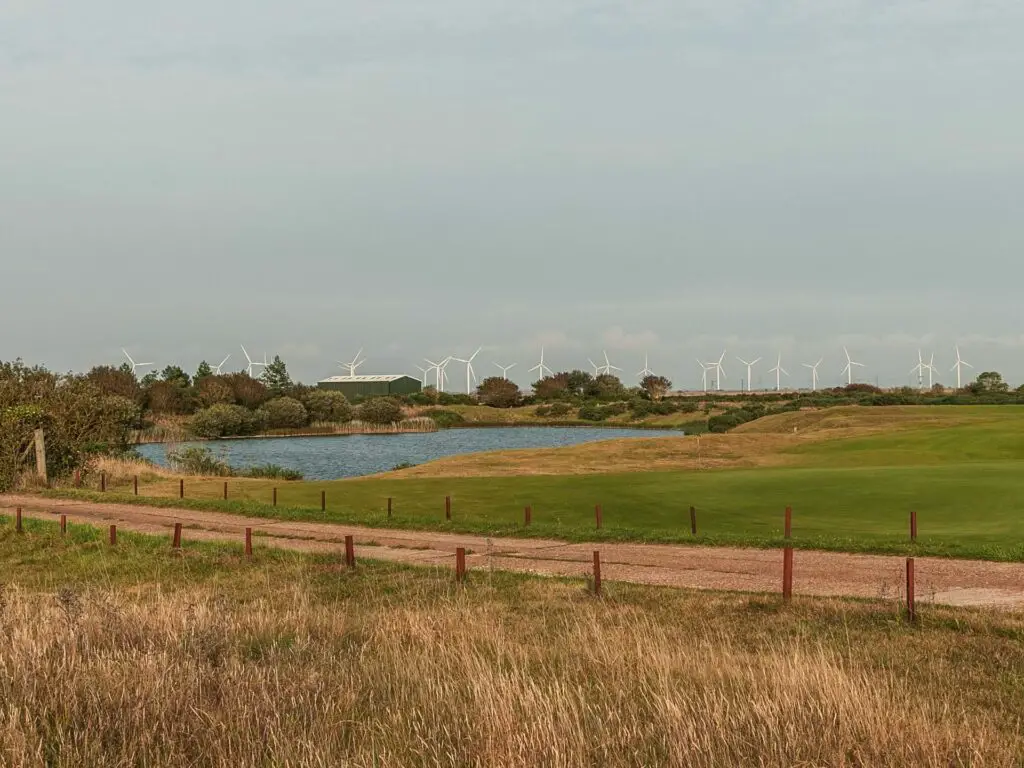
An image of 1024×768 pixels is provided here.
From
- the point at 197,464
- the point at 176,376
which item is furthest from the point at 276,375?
the point at 197,464

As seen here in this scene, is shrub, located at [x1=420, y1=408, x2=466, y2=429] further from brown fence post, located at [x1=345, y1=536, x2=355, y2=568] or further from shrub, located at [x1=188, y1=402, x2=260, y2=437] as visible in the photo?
brown fence post, located at [x1=345, y1=536, x2=355, y2=568]

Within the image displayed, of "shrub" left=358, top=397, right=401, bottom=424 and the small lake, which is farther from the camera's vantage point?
"shrub" left=358, top=397, right=401, bottom=424

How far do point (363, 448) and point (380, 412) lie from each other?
3448 cm

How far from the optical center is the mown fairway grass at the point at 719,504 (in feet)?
79.7

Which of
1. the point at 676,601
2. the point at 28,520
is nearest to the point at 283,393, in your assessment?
the point at 28,520

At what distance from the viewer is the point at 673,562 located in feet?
68.4

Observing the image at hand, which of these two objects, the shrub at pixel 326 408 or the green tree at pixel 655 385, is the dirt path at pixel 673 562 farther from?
the green tree at pixel 655 385

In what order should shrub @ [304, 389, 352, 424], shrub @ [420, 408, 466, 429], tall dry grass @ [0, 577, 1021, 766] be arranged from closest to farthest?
tall dry grass @ [0, 577, 1021, 766]
shrub @ [304, 389, 352, 424]
shrub @ [420, 408, 466, 429]

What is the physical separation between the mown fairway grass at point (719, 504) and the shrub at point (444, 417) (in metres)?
94.0

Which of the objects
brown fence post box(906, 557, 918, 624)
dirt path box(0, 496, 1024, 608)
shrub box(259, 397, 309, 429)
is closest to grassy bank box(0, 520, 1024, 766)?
brown fence post box(906, 557, 918, 624)

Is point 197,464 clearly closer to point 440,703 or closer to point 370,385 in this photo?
point 440,703

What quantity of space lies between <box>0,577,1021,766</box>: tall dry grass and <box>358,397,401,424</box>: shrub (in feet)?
365

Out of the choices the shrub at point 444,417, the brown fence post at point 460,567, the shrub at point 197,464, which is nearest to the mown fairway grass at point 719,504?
the brown fence post at point 460,567

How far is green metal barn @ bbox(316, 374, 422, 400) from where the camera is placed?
185 m
